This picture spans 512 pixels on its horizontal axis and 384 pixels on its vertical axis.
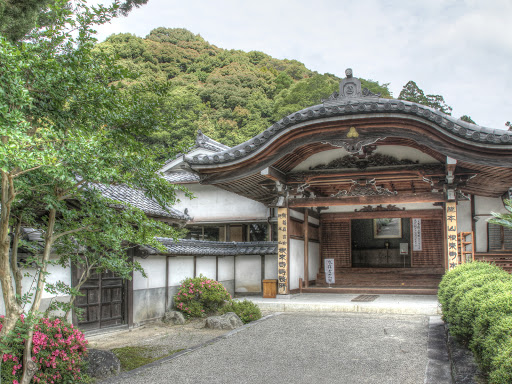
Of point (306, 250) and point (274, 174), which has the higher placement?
point (274, 174)

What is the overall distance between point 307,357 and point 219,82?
147 feet

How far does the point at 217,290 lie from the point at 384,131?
5.89 metres

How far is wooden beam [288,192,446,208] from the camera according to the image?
12.7m

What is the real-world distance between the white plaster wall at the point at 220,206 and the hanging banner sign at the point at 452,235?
693 cm

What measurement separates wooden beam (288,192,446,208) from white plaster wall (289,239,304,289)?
131 centimetres

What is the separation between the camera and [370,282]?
15.7 meters

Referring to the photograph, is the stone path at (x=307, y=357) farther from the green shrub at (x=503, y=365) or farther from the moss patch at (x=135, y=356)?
the green shrub at (x=503, y=365)

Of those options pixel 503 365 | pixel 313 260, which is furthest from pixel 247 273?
pixel 503 365

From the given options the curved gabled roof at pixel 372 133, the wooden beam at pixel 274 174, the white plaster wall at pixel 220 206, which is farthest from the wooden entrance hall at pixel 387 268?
the curved gabled roof at pixel 372 133

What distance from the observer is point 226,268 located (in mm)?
14891

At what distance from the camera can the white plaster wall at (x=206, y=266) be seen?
13188 mm

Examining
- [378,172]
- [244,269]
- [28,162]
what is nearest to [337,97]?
[378,172]

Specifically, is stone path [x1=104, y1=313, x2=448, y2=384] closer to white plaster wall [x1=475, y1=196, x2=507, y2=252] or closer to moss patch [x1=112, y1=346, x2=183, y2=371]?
moss patch [x1=112, y1=346, x2=183, y2=371]

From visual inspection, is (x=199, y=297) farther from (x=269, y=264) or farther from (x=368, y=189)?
(x=368, y=189)
